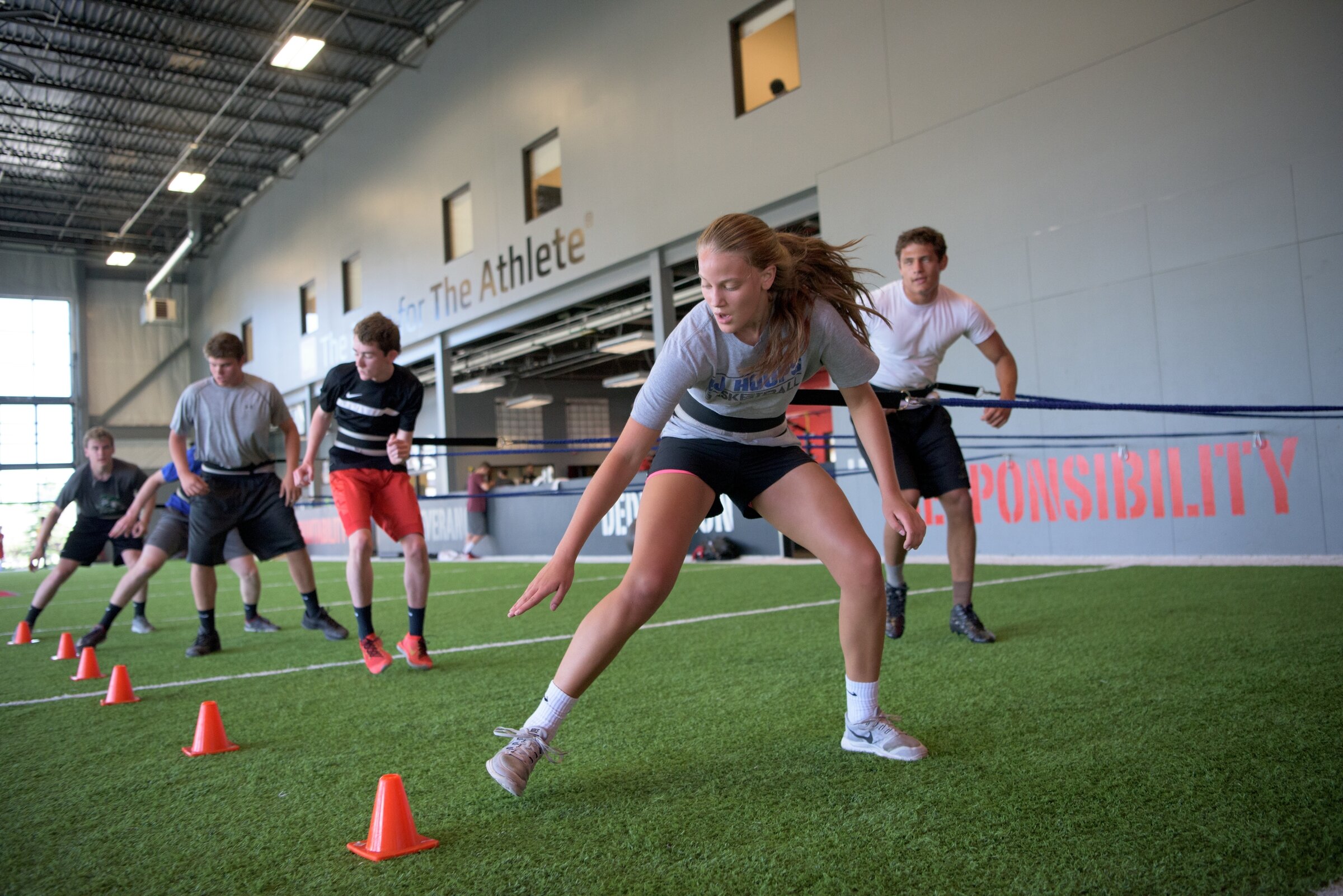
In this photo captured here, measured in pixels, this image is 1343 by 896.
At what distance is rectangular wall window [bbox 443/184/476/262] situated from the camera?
15.6 metres

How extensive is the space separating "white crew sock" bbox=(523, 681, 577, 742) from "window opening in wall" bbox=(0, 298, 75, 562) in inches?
1092

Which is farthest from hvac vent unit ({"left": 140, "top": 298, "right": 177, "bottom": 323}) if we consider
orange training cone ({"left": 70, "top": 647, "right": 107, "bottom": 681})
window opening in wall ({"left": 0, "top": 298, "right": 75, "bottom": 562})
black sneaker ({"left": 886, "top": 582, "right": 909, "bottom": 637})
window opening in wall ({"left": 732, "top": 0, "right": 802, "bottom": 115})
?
black sneaker ({"left": 886, "top": 582, "right": 909, "bottom": 637})

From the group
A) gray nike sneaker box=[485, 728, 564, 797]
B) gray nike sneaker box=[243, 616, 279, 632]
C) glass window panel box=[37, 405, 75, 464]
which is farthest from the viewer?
glass window panel box=[37, 405, 75, 464]

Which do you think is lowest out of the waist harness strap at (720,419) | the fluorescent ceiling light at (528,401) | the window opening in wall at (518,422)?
the waist harness strap at (720,419)

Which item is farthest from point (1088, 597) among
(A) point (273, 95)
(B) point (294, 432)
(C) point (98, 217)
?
(C) point (98, 217)

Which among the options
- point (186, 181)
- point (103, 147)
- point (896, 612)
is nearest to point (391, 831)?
point (896, 612)

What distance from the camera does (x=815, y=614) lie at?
501 cm

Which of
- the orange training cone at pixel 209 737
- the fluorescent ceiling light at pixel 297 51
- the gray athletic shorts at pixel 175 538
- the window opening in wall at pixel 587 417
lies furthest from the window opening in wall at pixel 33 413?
the orange training cone at pixel 209 737

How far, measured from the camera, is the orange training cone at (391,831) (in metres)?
1.77

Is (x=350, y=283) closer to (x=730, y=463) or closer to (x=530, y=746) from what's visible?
(x=730, y=463)

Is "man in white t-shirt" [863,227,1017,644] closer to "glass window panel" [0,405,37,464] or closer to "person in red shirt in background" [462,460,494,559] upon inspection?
"person in red shirt in background" [462,460,494,559]

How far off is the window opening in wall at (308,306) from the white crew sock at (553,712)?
2013 cm

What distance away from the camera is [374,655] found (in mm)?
3967

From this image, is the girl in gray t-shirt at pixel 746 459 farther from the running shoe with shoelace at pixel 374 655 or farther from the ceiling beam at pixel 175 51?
the ceiling beam at pixel 175 51
